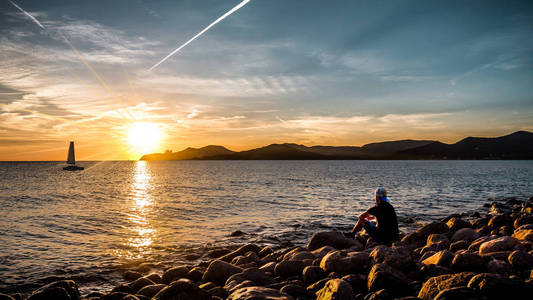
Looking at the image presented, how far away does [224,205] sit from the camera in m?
27.6

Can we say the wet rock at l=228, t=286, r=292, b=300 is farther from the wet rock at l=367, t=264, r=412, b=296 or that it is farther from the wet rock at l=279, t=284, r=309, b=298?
the wet rock at l=367, t=264, r=412, b=296

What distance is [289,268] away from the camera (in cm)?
841

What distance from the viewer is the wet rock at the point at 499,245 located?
326 inches

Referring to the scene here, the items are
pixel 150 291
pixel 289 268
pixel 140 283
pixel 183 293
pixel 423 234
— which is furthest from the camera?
pixel 423 234

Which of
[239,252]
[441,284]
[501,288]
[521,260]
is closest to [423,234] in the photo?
[521,260]

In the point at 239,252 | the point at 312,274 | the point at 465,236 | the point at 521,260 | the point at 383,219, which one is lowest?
the point at 239,252

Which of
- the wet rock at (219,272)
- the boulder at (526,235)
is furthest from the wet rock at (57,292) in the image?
the boulder at (526,235)

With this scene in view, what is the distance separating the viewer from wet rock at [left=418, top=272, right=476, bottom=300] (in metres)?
5.56

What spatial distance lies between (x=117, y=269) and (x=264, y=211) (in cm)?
1373

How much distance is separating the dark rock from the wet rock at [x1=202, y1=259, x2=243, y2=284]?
6.26 feet

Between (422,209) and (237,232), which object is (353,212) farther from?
(237,232)

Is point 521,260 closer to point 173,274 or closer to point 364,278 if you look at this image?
point 364,278

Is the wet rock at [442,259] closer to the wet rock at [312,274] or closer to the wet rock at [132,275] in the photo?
the wet rock at [312,274]

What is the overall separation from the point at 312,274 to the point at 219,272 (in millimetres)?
2588
